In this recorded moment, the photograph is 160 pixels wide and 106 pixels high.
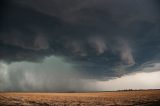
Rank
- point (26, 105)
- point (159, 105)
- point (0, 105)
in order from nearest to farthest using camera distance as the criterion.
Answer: point (159, 105)
point (0, 105)
point (26, 105)

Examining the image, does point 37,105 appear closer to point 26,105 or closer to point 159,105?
point 26,105

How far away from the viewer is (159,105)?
38.9 meters

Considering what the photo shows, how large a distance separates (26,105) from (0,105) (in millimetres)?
5245

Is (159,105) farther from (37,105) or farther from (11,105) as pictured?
(11,105)

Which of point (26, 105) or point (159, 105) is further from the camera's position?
point (26, 105)

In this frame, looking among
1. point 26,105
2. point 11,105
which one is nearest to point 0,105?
point 11,105

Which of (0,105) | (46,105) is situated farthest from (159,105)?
(0,105)

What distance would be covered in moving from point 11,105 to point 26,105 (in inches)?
120

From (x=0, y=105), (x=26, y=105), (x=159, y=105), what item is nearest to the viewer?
(x=159, y=105)

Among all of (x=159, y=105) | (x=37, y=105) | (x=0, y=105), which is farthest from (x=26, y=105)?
(x=159, y=105)

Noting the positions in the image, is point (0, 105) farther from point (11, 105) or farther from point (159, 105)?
point (159, 105)

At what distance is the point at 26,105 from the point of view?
44.4m

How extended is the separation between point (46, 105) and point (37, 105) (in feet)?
6.34

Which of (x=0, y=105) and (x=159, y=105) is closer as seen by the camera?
(x=159, y=105)
